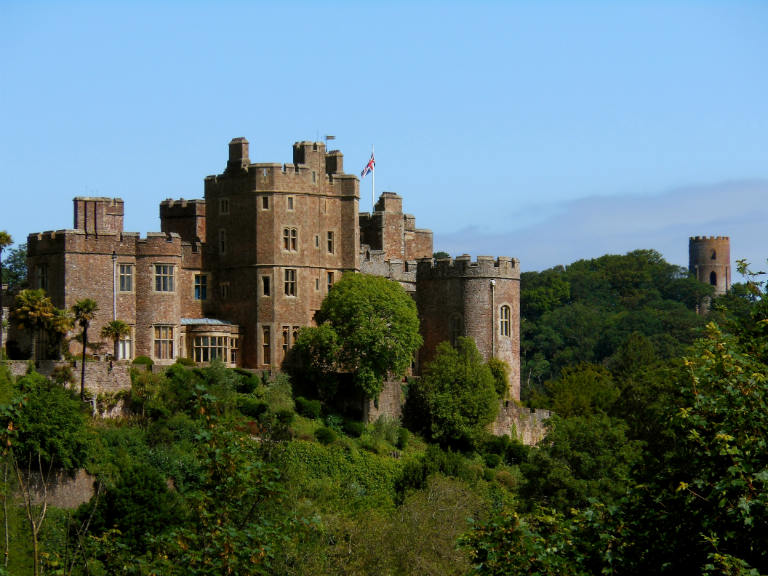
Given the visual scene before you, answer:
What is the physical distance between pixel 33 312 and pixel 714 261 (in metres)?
120

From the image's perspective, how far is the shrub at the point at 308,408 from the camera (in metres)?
60.0

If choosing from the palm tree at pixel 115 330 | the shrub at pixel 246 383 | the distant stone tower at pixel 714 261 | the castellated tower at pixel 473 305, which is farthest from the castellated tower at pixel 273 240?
the distant stone tower at pixel 714 261

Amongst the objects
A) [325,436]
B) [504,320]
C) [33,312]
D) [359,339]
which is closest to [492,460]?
[359,339]

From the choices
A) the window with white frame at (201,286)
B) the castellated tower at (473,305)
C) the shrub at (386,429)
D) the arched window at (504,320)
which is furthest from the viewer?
the arched window at (504,320)

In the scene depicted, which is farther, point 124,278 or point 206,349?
A: point 206,349

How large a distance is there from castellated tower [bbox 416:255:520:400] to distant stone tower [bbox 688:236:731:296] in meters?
99.8

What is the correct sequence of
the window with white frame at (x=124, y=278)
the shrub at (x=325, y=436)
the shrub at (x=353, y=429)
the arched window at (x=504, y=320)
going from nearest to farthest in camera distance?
the shrub at (x=325, y=436), the window with white frame at (x=124, y=278), the shrub at (x=353, y=429), the arched window at (x=504, y=320)

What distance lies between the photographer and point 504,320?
226 ft

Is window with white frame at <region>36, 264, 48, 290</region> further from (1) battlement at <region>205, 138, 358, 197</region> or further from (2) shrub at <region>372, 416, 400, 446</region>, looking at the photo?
(2) shrub at <region>372, 416, 400, 446</region>

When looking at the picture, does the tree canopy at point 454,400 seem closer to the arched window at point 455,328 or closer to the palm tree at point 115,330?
the arched window at point 455,328

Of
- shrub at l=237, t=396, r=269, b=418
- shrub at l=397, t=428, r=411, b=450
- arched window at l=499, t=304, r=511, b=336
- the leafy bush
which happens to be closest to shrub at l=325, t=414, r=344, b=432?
the leafy bush

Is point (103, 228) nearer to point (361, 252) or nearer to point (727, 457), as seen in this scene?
point (361, 252)

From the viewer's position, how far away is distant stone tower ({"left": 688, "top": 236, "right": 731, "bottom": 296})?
165000 millimetres

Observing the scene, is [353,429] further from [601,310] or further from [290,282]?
[601,310]
